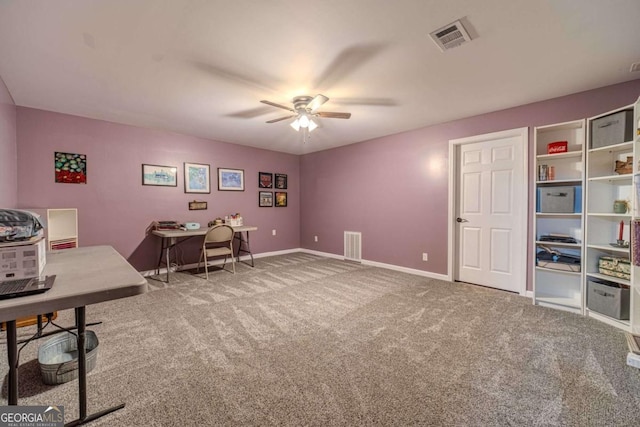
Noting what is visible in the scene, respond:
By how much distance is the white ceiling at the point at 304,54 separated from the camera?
5.65ft

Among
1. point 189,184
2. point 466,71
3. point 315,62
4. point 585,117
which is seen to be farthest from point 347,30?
point 189,184

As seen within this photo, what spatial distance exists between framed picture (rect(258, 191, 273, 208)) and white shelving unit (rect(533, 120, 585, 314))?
15.1 ft

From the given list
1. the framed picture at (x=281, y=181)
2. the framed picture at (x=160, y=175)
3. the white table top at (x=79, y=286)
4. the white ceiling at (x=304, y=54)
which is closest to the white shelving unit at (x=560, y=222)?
the white ceiling at (x=304, y=54)

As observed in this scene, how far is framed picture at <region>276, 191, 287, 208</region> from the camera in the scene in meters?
6.15

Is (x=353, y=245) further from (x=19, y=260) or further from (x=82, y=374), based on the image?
(x=19, y=260)

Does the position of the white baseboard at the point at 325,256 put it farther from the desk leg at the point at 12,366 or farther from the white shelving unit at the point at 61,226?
the desk leg at the point at 12,366

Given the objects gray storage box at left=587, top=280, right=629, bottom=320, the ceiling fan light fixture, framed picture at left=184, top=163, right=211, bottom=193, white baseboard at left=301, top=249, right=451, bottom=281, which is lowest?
white baseboard at left=301, top=249, right=451, bottom=281

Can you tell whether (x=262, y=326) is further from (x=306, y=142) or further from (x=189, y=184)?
(x=306, y=142)

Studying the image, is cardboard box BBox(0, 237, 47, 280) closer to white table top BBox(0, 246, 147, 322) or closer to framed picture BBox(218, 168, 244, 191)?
white table top BBox(0, 246, 147, 322)

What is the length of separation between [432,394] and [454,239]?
281cm

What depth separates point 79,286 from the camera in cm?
122

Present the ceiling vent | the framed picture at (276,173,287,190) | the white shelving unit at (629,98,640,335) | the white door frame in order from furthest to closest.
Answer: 1. the framed picture at (276,173,287,190)
2. the white door frame
3. the white shelving unit at (629,98,640,335)
4. the ceiling vent

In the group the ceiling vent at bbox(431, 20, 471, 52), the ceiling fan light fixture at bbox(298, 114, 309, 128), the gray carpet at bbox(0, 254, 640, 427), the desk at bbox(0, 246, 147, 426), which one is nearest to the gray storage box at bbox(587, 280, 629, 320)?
the gray carpet at bbox(0, 254, 640, 427)

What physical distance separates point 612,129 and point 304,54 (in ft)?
9.62
